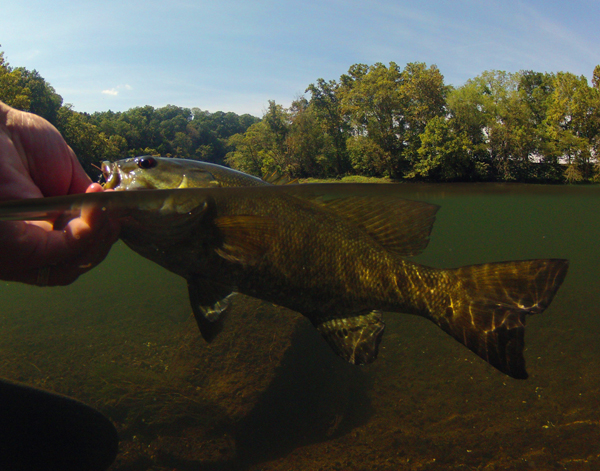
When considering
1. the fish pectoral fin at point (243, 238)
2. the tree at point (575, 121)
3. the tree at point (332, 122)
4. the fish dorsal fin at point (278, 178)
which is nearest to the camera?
the fish pectoral fin at point (243, 238)

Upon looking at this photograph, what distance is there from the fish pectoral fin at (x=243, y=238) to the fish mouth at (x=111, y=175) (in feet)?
2.56

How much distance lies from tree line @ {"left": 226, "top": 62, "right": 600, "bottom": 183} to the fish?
36.9m

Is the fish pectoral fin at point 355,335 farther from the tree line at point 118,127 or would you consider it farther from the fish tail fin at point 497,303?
the tree line at point 118,127

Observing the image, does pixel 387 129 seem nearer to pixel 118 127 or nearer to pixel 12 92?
pixel 118 127

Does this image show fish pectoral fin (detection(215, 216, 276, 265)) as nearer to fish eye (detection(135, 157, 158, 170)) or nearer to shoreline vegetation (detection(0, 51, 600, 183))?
fish eye (detection(135, 157, 158, 170))

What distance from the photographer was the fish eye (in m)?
2.45

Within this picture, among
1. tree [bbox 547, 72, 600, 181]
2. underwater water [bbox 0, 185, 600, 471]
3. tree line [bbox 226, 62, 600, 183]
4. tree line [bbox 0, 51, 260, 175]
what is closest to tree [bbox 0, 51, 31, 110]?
tree line [bbox 0, 51, 260, 175]

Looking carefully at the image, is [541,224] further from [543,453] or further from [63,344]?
[63,344]

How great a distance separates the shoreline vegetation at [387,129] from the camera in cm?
3516

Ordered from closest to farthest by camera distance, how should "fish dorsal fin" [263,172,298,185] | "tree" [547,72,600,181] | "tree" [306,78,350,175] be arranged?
"fish dorsal fin" [263,172,298,185] → "tree" [547,72,600,181] → "tree" [306,78,350,175]

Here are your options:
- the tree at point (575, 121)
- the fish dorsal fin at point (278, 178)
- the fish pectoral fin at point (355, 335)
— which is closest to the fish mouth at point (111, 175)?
the fish dorsal fin at point (278, 178)

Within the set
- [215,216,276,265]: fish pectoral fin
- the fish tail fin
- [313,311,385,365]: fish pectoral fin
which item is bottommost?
[313,311,385,365]: fish pectoral fin

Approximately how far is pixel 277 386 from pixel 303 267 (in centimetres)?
230

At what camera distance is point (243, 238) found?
2.24 metres
